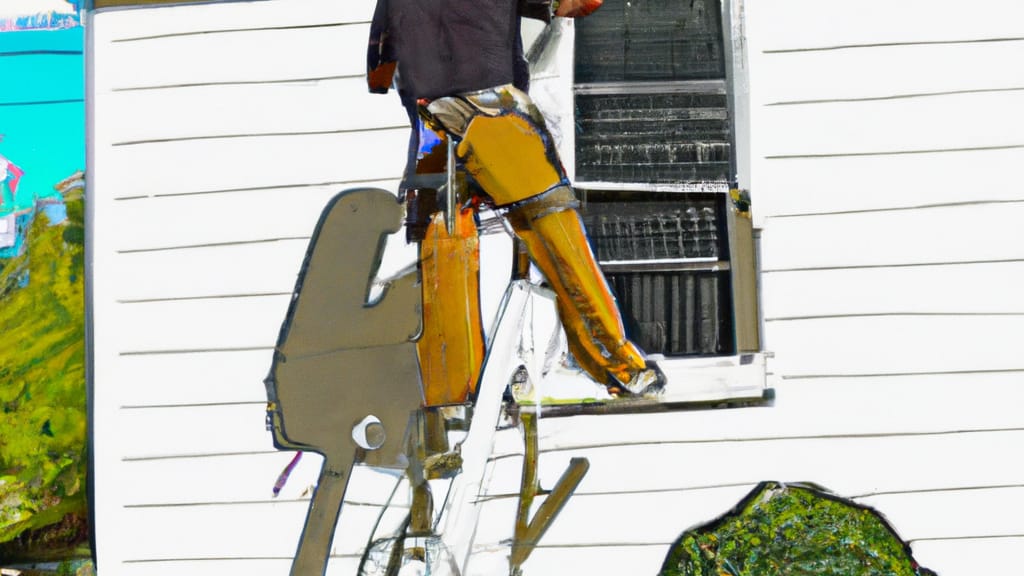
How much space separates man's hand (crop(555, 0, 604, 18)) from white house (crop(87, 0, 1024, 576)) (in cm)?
7

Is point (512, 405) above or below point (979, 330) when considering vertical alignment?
below

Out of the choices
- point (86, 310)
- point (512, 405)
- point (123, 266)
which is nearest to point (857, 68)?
point (512, 405)

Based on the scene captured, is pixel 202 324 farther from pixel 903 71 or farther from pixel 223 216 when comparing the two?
pixel 903 71

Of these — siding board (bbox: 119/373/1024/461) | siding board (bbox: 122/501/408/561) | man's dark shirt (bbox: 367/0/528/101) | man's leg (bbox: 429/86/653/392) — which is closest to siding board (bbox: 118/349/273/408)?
siding board (bbox: 122/501/408/561)

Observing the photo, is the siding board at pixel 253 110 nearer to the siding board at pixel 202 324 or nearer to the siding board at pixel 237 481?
the siding board at pixel 202 324

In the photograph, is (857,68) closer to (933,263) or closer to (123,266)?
(933,263)

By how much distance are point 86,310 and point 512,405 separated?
1638 millimetres

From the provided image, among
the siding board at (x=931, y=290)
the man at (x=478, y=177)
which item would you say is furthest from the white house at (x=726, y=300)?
the man at (x=478, y=177)

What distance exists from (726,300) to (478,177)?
101cm

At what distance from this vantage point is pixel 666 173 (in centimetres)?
283

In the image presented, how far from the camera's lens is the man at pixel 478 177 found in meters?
2.73

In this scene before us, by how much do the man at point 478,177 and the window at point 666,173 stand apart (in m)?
0.11

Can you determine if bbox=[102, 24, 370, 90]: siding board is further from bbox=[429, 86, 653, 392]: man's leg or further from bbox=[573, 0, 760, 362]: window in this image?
bbox=[573, 0, 760, 362]: window

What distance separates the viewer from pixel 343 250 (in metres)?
2.82
